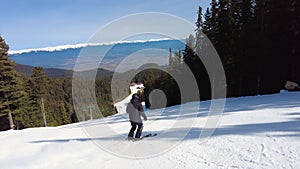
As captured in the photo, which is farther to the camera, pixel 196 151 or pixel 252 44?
pixel 252 44

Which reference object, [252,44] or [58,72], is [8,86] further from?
[58,72]

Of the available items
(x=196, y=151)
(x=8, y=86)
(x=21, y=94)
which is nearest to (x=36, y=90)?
(x=21, y=94)

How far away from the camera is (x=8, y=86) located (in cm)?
2617

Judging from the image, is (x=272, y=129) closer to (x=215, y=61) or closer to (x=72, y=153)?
(x=72, y=153)

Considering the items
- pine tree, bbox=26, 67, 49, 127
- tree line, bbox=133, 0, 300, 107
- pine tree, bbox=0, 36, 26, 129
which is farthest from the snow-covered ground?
pine tree, bbox=26, 67, 49, 127

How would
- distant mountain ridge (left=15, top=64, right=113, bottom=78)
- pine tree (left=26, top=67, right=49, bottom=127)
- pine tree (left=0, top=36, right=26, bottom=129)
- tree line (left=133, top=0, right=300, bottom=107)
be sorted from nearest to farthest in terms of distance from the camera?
distant mountain ridge (left=15, top=64, right=113, bottom=78), tree line (left=133, top=0, right=300, bottom=107), pine tree (left=0, top=36, right=26, bottom=129), pine tree (left=26, top=67, right=49, bottom=127)

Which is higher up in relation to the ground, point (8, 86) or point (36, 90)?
point (8, 86)

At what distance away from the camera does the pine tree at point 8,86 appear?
1009 inches

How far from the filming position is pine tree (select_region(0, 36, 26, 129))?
25.6m

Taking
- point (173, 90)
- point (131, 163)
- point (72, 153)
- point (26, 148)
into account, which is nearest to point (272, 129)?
point (131, 163)

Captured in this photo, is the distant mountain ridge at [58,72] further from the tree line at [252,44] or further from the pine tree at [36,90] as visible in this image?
the tree line at [252,44]

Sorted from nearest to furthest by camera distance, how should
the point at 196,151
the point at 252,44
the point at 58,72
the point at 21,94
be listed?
the point at 196,151
the point at 252,44
the point at 21,94
the point at 58,72

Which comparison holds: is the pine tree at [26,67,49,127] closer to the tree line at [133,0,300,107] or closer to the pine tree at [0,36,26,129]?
the pine tree at [0,36,26,129]

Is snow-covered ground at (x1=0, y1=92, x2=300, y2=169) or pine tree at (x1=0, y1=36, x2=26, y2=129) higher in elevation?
pine tree at (x1=0, y1=36, x2=26, y2=129)
